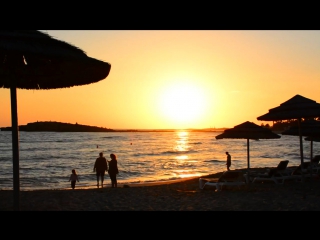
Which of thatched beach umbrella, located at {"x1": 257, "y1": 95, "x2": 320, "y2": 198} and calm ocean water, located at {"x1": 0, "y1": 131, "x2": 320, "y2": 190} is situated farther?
calm ocean water, located at {"x1": 0, "y1": 131, "x2": 320, "y2": 190}

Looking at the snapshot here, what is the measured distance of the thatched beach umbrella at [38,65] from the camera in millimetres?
5504

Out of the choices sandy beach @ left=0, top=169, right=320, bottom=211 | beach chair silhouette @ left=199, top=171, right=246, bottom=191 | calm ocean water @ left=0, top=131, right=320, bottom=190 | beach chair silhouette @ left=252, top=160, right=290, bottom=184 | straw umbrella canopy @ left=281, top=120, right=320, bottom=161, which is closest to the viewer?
sandy beach @ left=0, top=169, right=320, bottom=211

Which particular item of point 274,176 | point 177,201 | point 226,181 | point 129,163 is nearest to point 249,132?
point 226,181

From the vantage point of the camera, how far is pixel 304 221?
319cm

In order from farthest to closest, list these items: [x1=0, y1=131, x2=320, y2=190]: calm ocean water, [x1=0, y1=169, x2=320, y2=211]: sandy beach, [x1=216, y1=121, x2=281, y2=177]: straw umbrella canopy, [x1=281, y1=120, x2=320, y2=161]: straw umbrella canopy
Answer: [x1=0, y1=131, x2=320, y2=190]: calm ocean water
[x1=281, y1=120, x2=320, y2=161]: straw umbrella canopy
[x1=216, y1=121, x2=281, y2=177]: straw umbrella canopy
[x1=0, y1=169, x2=320, y2=211]: sandy beach

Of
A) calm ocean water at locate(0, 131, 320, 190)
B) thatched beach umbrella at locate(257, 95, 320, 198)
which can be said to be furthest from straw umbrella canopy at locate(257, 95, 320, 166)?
calm ocean water at locate(0, 131, 320, 190)

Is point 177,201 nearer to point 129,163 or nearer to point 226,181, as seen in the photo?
point 226,181

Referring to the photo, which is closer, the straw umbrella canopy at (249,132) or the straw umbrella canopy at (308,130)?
the straw umbrella canopy at (249,132)

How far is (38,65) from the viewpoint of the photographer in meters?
7.08

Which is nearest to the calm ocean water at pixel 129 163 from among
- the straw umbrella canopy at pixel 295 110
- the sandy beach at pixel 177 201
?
the sandy beach at pixel 177 201

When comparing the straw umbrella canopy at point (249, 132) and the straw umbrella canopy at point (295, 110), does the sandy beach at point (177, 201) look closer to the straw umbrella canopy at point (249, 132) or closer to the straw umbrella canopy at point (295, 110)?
the straw umbrella canopy at point (249, 132)

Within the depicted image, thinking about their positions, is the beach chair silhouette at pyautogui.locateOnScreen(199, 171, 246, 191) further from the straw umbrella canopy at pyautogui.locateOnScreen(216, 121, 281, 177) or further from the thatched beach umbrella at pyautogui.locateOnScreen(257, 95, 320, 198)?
the thatched beach umbrella at pyautogui.locateOnScreen(257, 95, 320, 198)

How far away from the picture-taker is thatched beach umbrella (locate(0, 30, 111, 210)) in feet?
18.1
